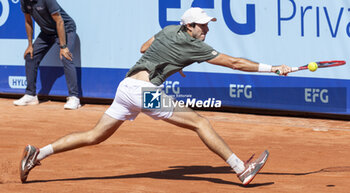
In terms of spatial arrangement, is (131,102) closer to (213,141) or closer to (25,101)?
(213,141)

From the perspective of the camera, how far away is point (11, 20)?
12312 mm

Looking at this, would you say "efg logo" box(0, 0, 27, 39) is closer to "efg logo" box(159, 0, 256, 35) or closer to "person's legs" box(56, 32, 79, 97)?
"person's legs" box(56, 32, 79, 97)

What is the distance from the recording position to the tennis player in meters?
6.41

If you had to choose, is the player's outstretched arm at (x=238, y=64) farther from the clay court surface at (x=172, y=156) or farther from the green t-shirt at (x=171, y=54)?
the clay court surface at (x=172, y=156)

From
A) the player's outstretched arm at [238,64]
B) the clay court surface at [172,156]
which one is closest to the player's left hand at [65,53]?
the clay court surface at [172,156]

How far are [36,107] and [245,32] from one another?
3713 mm

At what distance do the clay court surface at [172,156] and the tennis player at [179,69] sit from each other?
1.52 feet

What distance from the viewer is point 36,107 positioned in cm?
1181

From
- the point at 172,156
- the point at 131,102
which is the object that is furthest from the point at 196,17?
the point at 172,156

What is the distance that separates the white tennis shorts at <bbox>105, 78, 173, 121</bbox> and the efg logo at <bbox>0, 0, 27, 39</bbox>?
6125 millimetres

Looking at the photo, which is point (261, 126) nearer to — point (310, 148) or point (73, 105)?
point (310, 148)

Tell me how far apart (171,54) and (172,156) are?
2.13 meters

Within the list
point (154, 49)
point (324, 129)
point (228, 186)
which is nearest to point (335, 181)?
point (228, 186)

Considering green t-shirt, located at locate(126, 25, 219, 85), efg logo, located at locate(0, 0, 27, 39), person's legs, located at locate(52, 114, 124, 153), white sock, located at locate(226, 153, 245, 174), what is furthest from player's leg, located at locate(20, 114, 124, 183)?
efg logo, located at locate(0, 0, 27, 39)
